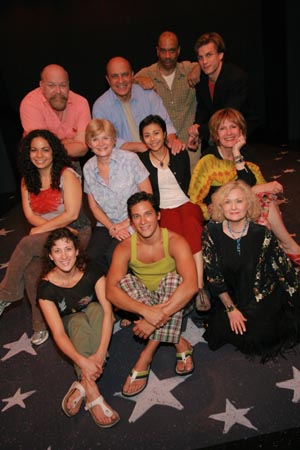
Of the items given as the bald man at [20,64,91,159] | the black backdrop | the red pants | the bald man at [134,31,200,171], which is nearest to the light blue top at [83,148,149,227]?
the red pants

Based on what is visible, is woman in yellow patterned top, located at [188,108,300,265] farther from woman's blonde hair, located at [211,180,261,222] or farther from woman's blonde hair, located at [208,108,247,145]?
→ woman's blonde hair, located at [211,180,261,222]

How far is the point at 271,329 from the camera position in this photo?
2.61 metres

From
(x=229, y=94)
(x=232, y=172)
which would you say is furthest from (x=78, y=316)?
(x=229, y=94)

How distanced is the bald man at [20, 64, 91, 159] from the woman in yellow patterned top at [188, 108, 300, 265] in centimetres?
108

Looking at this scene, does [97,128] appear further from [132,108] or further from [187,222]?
[187,222]

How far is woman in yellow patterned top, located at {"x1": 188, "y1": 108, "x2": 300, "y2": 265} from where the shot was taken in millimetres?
3207

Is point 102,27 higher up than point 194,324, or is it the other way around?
point 102,27

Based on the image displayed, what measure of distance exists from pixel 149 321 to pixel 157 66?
9.18ft

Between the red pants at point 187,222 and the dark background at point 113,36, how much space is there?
4.90 metres

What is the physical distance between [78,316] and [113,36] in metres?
6.02

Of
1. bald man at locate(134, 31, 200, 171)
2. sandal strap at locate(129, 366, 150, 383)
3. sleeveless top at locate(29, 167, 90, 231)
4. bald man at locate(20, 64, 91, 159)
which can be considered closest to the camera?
sandal strap at locate(129, 366, 150, 383)

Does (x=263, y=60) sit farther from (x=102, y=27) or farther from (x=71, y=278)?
(x=71, y=278)

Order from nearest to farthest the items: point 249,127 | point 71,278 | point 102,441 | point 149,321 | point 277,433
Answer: point 277,433
point 102,441
point 149,321
point 71,278
point 249,127

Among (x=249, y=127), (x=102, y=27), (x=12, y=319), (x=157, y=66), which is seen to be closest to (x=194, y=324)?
(x=12, y=319)
